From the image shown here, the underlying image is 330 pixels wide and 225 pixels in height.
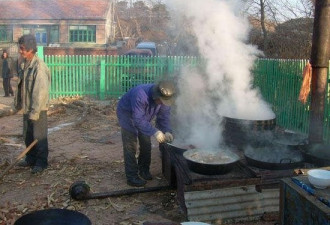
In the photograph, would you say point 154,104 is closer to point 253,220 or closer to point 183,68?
point 253,220

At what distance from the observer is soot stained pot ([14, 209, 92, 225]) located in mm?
3398

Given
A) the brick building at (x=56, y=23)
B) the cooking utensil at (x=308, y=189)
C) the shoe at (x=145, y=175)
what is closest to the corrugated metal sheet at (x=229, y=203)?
the cooking utensil at (x=308, y=189)

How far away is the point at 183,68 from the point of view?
1519cm

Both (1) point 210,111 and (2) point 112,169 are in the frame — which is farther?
(1) point 210,111

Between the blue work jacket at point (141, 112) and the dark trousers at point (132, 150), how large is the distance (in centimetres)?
12

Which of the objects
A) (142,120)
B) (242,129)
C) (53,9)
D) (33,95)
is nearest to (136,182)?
(142,120)

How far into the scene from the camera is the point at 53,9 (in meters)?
34.8

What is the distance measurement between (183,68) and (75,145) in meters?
7.62

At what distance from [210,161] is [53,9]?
33412 mm

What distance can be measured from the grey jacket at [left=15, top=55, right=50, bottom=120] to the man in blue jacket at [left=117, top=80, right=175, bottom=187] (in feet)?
4.54

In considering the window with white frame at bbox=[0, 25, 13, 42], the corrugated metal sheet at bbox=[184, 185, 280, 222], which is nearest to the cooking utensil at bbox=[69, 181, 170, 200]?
the corrugated metal sheet at bbox=[184, 185, 280, 222]

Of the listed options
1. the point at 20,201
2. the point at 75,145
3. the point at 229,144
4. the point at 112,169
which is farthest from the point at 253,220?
the point at 75,145

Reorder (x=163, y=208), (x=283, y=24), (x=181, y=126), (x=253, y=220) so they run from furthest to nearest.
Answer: (x=283, y=24) < (x=181, y=126) < (x=163, y=208) < (x=253, y=220)

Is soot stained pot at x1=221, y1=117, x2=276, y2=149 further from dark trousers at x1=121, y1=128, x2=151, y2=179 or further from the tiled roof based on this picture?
the tiled roof
